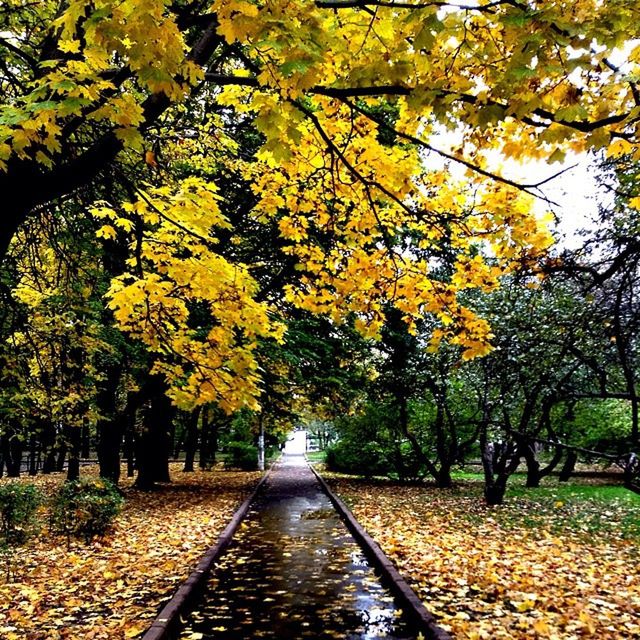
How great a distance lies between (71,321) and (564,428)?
57.3ft

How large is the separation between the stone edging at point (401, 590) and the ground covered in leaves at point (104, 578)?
7.88 ft

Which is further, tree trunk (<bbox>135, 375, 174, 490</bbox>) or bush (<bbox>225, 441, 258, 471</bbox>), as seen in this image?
bush (<bbox>225, 441, 258, 471</bbox>)

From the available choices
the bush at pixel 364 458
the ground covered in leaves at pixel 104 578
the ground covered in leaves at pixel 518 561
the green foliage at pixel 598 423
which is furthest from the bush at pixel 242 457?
the ground covered in leaves at pixel 104 578

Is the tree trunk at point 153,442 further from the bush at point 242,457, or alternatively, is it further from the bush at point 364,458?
the bush at point 242,457

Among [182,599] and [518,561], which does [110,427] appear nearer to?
[182,599]

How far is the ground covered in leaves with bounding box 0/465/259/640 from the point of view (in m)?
5.21

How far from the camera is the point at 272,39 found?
308 centimetres

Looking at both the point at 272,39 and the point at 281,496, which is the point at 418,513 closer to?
the point at 281,496

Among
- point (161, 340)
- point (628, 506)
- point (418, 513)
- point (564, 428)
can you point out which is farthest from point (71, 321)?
point (564, 428)

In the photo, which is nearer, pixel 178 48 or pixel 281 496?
pixel 178 48

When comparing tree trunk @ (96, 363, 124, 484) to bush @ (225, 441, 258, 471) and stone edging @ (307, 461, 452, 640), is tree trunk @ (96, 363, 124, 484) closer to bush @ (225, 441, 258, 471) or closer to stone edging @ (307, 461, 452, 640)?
stone edging @ (307, 461, 452, 640)

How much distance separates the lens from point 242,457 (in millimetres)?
34875

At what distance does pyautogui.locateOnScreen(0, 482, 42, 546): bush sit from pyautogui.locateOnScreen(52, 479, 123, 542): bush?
42 centimetres

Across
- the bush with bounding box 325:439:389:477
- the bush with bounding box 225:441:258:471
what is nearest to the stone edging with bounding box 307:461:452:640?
the bush with bounding box 325:439:389:477
